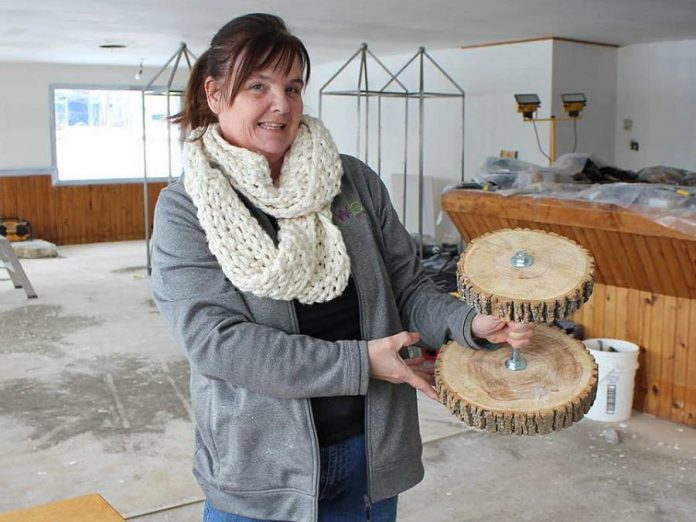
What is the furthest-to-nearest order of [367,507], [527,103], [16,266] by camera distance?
[16,266] → [527,103] → [367,507]

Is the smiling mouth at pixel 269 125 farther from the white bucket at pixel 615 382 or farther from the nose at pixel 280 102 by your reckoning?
the white bucket at pixel 615 382

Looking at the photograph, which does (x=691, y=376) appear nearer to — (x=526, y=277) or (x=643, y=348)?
(x=643, y=348)

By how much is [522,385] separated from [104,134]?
10830 millimetres

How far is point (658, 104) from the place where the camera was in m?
7.45

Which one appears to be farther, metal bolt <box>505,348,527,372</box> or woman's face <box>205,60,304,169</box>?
metal bolt <box>505,348,527,372</box>

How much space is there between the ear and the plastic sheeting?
2.74 m

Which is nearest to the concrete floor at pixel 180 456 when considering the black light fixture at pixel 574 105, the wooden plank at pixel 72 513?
the wooden plank at pixel 72 513

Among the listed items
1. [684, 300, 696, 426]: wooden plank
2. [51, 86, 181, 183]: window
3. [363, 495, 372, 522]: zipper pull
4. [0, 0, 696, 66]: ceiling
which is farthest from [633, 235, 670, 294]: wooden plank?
[51, 86, 181, 183]: window

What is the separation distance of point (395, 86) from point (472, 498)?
6807mm

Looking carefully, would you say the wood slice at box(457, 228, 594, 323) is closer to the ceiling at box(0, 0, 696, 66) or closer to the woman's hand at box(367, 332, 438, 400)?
the woman's hand at box(367, 332, 438, 400)

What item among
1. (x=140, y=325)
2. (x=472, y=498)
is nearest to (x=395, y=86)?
(x=140, y=325)

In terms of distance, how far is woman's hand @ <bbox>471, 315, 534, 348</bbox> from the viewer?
1.60m

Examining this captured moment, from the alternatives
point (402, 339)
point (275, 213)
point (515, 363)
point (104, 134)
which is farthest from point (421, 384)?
point (104, 134)

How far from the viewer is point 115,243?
11.4m
